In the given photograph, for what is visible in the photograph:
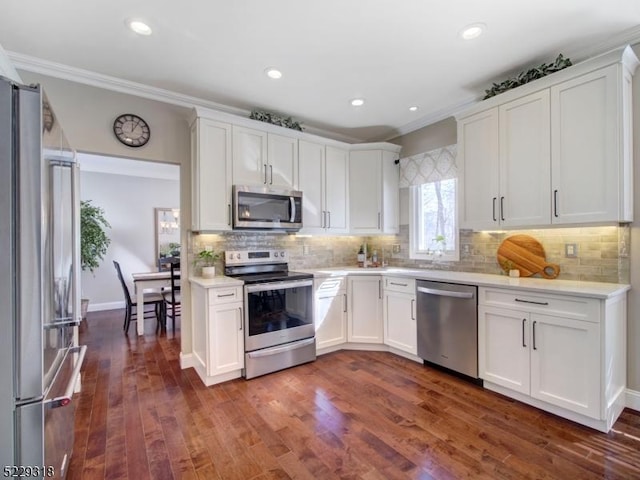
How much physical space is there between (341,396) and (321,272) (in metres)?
1.33

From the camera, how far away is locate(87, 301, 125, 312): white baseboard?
5.92 m

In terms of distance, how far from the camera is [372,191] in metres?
4.08

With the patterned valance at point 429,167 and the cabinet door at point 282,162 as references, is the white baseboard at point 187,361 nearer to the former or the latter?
the cabinet door at point 282,162

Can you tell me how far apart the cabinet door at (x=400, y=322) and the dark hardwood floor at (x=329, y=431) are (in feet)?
1.18

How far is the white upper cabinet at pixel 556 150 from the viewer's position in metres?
2.23

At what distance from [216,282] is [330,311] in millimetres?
1360

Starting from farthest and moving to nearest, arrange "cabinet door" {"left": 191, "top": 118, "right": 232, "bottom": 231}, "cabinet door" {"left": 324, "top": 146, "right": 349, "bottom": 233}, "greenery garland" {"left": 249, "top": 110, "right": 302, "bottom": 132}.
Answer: "cabinet door" {"left": 324, "top": 146, "right": 349, "bottom": 233}
"greenery garland" {"left": 249, "top": 110, "right": 302, "bottom": 132}
"cabinet door" {"left": 191, "top": 118, "right": 232, "bottom": 231}

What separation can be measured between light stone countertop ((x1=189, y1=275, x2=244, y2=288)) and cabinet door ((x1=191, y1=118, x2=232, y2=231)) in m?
0.50

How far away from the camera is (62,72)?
8.79ft

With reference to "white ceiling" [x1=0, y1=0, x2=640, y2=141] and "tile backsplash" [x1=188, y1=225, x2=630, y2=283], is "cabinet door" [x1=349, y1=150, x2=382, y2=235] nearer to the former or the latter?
"tile backsplash" [x1=188, y1=225, x2=630, y2=283]

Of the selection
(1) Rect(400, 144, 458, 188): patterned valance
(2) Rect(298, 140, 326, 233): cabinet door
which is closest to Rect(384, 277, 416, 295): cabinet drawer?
(2) Rect(298, 140, 326, 233): cabinet door

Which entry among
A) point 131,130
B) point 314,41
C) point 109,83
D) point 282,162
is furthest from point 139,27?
point 282,162

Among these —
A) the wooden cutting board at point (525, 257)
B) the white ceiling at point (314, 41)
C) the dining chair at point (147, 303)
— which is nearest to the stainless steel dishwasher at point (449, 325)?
the wooden cutting board at point (525, 257)

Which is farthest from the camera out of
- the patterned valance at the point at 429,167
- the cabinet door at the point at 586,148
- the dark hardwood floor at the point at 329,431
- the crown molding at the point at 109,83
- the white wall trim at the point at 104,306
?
the white wall trim at the point at 104,306
